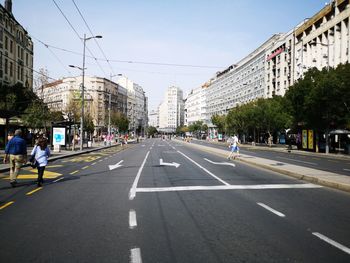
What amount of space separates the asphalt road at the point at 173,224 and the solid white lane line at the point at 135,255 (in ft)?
0.05

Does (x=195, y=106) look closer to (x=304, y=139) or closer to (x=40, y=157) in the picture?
(x=304, y=139)

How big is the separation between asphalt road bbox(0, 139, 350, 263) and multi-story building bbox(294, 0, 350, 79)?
122ft

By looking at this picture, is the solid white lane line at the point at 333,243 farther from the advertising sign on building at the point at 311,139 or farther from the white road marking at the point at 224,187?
the advertising sign on building at the point at 311,139

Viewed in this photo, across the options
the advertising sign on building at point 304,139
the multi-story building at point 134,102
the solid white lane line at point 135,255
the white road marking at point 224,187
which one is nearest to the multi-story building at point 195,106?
the multi-story building at point 134,102

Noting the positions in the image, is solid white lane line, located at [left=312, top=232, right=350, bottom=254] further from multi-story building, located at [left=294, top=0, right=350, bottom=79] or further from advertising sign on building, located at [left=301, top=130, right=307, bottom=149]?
advertising sign on building, located at [left=301, top=130, right=307, bottom=149]

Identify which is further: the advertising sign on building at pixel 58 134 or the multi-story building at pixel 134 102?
the multi-story building at pixel 134 102

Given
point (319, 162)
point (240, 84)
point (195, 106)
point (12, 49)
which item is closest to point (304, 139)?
point (319, 162)

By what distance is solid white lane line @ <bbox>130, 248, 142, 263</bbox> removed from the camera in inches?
179

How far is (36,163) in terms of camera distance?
1163cm

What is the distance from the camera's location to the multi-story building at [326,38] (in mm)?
47906

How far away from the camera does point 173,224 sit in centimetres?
642

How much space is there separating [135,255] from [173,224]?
1744mm

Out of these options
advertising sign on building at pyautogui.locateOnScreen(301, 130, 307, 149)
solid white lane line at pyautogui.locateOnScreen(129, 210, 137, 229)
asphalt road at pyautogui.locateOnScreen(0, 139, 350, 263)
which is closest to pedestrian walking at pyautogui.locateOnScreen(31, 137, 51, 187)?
asphalt road at pyautogui.locateOnScreen(0, 139, 350, 263)

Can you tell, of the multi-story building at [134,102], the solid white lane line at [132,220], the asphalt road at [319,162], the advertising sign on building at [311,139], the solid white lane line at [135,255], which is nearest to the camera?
the solid white lane line at [135,255]
